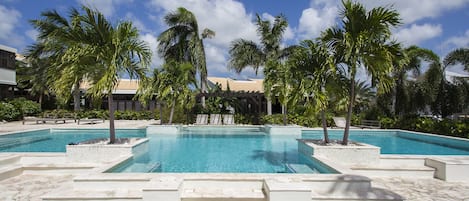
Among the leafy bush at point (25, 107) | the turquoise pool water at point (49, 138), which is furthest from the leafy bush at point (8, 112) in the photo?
the turquoise pool water at point (49, 138)

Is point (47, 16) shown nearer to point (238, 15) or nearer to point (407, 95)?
point (238, 15)

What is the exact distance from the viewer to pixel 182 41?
2019 centimetres

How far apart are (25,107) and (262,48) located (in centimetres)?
2058

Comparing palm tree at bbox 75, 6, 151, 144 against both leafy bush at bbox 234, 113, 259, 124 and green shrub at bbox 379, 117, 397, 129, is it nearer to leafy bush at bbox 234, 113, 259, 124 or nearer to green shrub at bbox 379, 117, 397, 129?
leafy bush at bbox 234, 113, 259, 124

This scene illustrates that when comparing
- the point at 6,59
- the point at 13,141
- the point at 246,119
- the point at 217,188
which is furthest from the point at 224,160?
the point at 6,59

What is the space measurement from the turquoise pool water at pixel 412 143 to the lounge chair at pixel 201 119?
289 inches

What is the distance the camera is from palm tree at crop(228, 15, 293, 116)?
18.2 meters

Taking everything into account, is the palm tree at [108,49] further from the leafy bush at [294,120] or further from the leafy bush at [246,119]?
the leafy bush at [246,119]

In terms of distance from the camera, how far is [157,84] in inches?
620

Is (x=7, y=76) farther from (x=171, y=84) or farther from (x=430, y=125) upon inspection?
(x=430, y=125)

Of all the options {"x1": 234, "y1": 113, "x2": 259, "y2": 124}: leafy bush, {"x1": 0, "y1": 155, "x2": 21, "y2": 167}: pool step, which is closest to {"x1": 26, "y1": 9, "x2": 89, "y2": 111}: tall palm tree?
{"x1": 0, "y1": 155, "x2": 21, "y2": 167}: pool step

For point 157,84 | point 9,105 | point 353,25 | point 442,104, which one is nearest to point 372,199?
point 353,25

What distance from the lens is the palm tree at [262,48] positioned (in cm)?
1816

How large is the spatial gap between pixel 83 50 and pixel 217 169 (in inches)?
177
